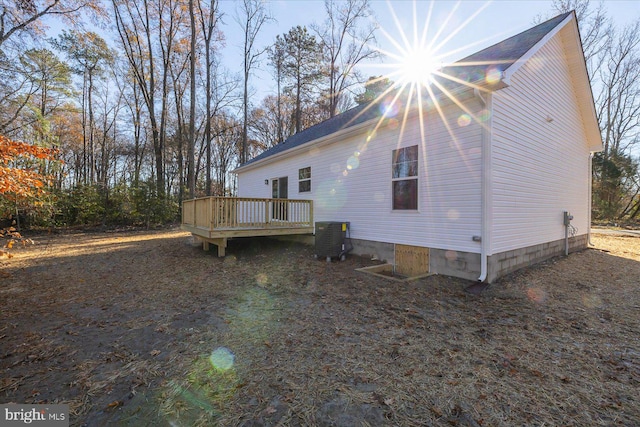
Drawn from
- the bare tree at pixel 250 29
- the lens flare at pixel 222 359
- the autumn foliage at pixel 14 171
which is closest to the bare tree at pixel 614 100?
the bare tree at pixel 250 29

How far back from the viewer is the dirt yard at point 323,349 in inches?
78.5

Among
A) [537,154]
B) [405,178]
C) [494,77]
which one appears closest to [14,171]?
[405,178]

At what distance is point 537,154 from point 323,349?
679cm

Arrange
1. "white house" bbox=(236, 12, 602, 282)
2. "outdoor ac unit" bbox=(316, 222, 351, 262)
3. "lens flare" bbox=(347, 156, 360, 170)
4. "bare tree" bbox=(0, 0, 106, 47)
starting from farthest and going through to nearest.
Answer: "bare tree" bbox=(0, 0, 106, 47), "lens flare" bbox=(347, 156, 360, 170), "outdoor ac unit" bbox=(316, 222, 351, 262), "white house" bbox=(236, 12, 602, 282)

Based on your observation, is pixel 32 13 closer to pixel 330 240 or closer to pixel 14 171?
pixel 14 171

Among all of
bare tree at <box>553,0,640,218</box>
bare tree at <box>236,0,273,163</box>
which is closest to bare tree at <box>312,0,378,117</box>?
bare tree at <box>236,0,273,163</box>

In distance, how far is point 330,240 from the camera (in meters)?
6.88

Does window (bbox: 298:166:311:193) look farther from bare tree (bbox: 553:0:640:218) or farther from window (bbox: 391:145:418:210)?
bare tree (bbox: 553:0:640:218)

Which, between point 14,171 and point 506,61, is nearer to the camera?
point 14,171

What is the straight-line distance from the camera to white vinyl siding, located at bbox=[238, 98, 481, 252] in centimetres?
510

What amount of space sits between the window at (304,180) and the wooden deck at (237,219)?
0.77 m

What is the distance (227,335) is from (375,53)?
2087 cm

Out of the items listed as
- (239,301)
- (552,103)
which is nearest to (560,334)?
(239,301)

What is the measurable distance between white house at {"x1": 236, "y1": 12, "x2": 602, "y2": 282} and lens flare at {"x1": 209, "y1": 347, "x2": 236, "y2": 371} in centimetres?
434
